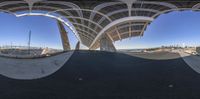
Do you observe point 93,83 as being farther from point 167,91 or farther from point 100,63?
point 167,91

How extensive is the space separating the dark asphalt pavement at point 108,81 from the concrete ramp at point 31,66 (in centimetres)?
4

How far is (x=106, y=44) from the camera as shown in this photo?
222cm

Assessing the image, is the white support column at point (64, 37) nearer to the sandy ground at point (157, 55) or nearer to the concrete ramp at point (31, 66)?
the concrete ramp at point (31, 66)

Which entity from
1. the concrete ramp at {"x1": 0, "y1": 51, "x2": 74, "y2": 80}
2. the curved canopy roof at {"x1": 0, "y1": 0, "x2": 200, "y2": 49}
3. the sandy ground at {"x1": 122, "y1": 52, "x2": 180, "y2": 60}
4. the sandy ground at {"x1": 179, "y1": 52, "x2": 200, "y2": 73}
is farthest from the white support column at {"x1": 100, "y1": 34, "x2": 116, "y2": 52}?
the sandy ground at {"x1": 179, "y1": 52, "x2": 200, "y2": 73}

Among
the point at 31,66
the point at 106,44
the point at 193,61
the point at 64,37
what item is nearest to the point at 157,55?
the point at 193,61

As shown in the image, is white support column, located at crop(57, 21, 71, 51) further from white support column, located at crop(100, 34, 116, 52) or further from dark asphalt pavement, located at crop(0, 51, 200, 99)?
white support column, located at crop(100, 34, 116, 52)

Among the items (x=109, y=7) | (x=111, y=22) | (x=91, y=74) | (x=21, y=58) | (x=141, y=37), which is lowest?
(x=91, y=74)

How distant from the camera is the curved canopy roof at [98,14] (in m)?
2.14

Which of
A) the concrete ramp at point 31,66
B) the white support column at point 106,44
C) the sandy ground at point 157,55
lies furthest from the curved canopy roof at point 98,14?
the concrete ramp at point 31,66

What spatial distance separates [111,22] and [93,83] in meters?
0.58

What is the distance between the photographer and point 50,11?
2.15 metres

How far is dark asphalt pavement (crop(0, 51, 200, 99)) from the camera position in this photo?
2170 mm

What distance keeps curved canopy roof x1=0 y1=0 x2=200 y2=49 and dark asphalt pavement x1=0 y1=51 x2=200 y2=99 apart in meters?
0.20

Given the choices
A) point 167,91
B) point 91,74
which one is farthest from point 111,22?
point 167,91
